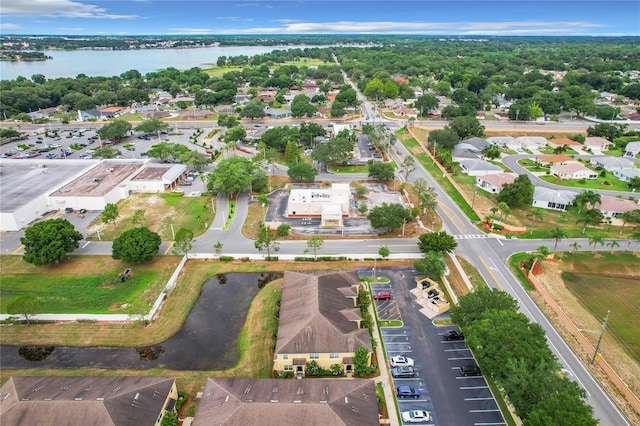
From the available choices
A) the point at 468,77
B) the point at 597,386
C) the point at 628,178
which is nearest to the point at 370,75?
the point at 468,77

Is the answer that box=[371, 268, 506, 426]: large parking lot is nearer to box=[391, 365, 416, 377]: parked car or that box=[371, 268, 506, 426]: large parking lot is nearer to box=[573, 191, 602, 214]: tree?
box=[391, 365, 416, 377]: parked car

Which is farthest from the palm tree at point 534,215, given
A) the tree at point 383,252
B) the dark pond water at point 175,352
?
the dark pond water at point 175,352

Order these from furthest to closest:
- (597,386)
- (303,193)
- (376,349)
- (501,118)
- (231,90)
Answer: (231,90), (501,118), (303,193), (376,349), (597,386)

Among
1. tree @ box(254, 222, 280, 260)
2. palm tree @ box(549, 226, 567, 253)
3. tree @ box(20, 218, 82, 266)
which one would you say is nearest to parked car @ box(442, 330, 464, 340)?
palm tree @ box(549, 226, 567, 253)

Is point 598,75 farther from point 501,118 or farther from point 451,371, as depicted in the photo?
point 451,371

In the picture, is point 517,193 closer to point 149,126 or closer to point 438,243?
point 438,243
